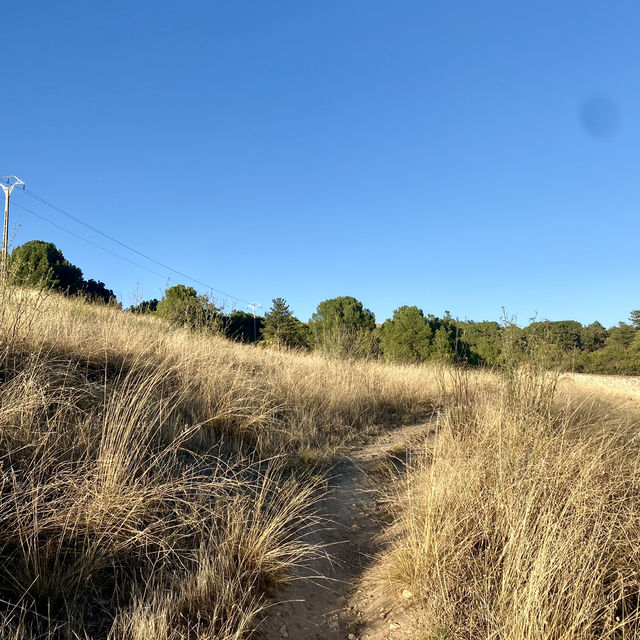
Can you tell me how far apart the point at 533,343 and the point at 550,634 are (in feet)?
12.6

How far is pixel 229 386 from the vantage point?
17.5 feet

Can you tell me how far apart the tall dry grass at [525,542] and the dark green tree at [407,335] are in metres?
17.4

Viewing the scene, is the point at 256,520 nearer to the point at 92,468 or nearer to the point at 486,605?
the point at 92,468

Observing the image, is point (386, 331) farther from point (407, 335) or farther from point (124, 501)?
point (124, 501)

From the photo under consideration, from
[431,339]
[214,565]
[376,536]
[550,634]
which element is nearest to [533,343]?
[376,536]

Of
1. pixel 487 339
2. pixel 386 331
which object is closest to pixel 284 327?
pixel 487 339

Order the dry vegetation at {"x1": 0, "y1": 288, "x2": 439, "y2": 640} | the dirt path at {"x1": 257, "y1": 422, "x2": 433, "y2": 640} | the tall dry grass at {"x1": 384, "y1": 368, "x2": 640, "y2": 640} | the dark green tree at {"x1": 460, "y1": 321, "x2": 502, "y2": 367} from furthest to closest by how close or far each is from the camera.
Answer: the dark green tree at {"x1": 460, "y1": 321, "x2": 502, "y2": 367}, the dirt path at {"x1": 257, "y1": 422, "x2": 433, "y2": 640}, the dry vegetation at {"x1": 0, "y1": 288, "x2": 439, "y2": 640}, the tall dry grass at {"x1": 384, "y1": 368, "x2": 640, "y2": 640}

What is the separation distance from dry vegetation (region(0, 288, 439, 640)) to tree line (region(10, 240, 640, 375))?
1401 millimetres

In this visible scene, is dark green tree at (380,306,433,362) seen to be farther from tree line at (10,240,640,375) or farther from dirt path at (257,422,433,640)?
dirt path at (257,422,433,640)

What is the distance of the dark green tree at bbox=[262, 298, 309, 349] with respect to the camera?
46.6 feet

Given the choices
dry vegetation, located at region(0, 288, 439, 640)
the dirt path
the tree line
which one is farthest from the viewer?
the tree line

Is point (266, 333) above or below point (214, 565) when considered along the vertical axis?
above

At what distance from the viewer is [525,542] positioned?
2.29 meters

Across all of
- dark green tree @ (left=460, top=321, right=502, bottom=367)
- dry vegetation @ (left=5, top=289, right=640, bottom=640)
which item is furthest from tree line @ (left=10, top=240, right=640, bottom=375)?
dry vegetation @ (left=5, top=289, right=640, bottom=640)
